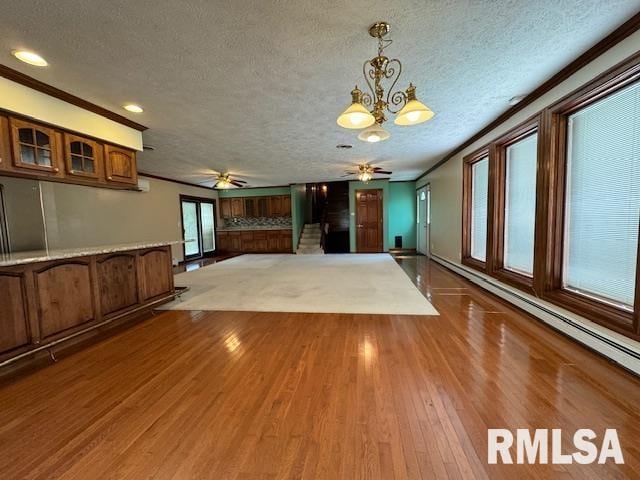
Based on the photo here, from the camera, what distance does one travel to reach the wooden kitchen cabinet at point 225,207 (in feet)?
34.6

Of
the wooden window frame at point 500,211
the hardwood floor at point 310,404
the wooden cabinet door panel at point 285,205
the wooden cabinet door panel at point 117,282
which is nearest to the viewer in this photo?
the hardwood floor at point 310,404

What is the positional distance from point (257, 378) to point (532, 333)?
2.72 m

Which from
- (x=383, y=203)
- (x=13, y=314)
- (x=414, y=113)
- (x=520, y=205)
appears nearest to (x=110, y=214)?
(x=13, y=314)

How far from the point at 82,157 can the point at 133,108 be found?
32.4 inches

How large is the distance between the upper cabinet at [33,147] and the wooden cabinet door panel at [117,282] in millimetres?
1092

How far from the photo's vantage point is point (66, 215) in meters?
4.77

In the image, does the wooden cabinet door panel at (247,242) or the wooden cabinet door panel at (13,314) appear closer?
the wooden cabinet door panel at (13,314)

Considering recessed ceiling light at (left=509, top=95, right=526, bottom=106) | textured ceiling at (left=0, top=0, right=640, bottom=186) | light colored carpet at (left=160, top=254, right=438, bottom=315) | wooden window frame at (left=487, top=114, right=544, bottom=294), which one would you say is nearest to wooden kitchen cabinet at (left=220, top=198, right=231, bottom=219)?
light colored carpet at (left=160, top=254, right=438, bottom=315)

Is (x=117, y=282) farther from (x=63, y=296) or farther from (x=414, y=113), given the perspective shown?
(x=414, y=113)

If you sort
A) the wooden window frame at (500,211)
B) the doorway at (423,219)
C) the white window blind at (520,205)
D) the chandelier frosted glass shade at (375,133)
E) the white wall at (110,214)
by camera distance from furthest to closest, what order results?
the doorway at (423,219) < the white wall at (110,214) < the wooden window frame at (500,211) < the white window blind at (520,205) < the chandelier frosted glass shade at (375,133)

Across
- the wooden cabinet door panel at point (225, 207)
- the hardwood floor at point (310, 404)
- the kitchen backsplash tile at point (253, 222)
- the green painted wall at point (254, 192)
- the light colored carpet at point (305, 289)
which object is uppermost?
the green painted wall at point (254, 192)

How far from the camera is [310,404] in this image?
1.77 m

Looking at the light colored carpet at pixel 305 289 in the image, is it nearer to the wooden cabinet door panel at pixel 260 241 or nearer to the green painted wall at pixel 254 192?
the wooden cabinet door panel at pixel 260 241

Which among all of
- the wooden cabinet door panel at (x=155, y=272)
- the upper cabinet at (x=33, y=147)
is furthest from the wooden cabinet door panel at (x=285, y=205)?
the upper cabinet at (x=33, y=147)
